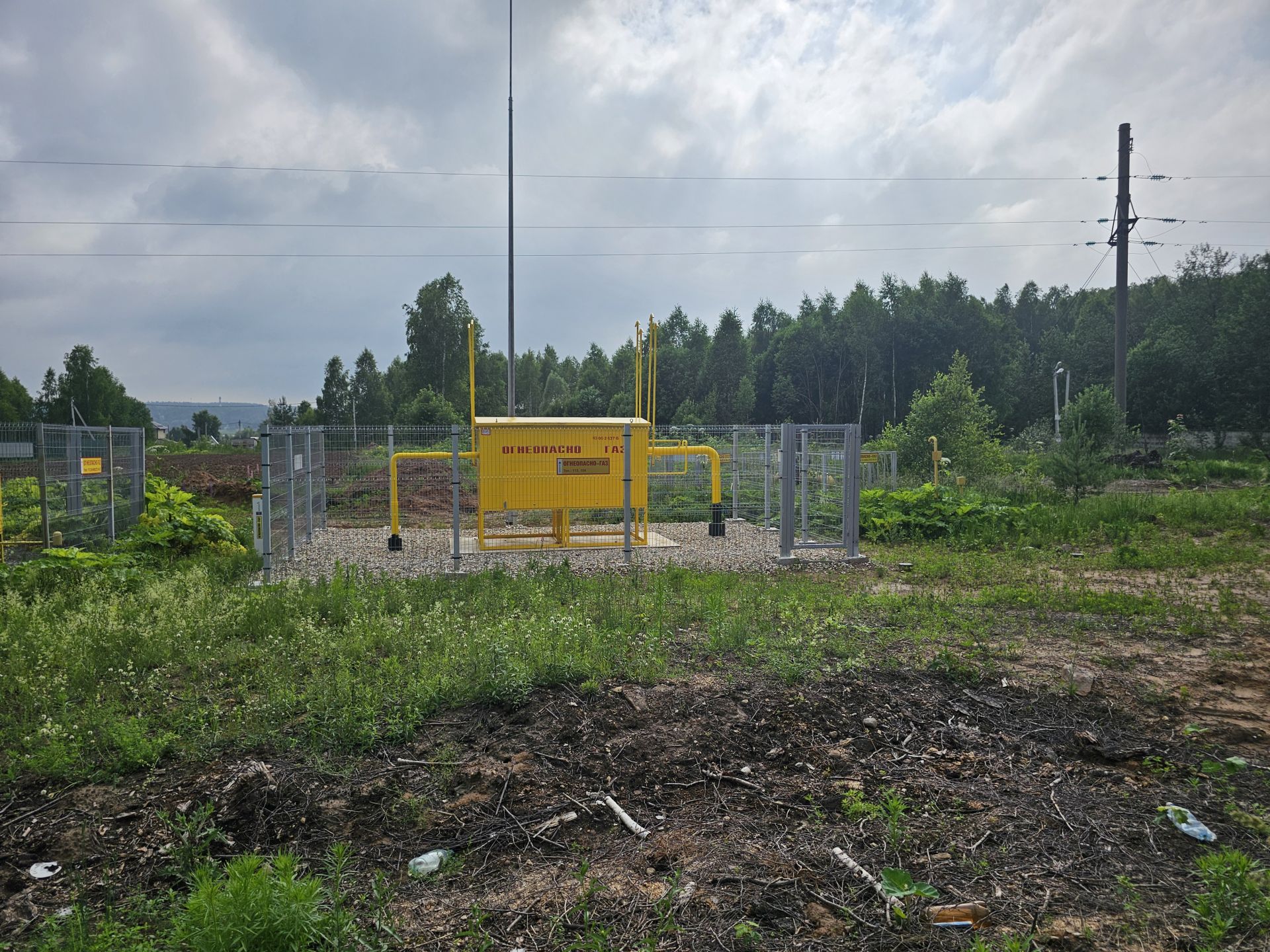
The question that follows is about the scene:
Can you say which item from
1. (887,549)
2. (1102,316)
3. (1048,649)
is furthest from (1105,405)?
(1102,316)

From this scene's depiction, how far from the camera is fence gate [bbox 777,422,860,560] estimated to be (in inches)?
500

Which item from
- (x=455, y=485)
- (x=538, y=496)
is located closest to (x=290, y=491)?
(x=455, y=485)

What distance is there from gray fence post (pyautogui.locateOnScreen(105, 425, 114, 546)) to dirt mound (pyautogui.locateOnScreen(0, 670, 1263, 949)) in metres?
10.8

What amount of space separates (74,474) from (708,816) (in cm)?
1273

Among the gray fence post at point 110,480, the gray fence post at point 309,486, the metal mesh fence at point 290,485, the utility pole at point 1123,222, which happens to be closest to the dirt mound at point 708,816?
the metal mesh fence at point 290,485

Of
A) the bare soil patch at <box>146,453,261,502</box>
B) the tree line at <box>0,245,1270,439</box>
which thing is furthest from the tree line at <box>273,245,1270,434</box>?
the bare soil patch at <box>146,453,261,502</box>

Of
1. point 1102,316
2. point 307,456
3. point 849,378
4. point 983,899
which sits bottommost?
point 983,899

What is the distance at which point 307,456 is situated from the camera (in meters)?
13.4

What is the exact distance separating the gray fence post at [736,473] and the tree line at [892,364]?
128 ft

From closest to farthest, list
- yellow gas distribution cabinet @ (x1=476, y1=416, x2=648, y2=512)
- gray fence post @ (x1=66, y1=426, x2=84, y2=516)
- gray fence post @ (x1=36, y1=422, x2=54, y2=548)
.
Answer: gray fence post @ (x1=36, y1=422, x2=54, y2=548) < gray fence post @ (x1=66, y1=426, x2=84, y2=516) < yellow gas distribution cabinet @ (x1=476, y1=416, x2=648, y2=512)

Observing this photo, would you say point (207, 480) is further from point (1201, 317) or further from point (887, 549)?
point (1201, 317)

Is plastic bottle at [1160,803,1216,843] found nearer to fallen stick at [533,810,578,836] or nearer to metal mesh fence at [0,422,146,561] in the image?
fallen stick at [533,810,578,836]

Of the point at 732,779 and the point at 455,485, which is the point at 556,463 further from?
the point at 732,779

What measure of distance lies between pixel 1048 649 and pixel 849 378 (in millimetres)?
68283
